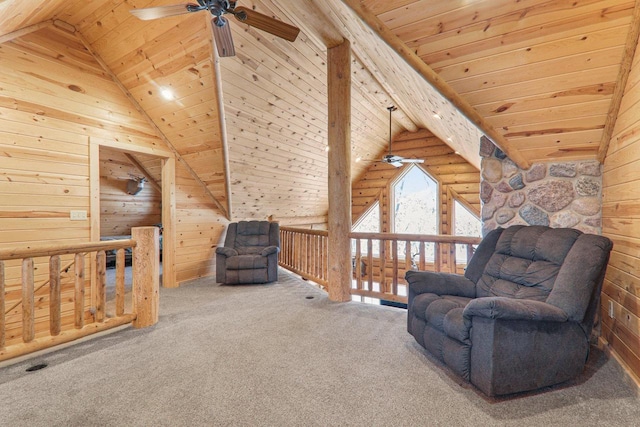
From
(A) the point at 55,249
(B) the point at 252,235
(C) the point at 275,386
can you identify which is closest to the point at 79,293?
(A) the point at 55,249

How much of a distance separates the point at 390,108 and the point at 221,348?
17.6ft

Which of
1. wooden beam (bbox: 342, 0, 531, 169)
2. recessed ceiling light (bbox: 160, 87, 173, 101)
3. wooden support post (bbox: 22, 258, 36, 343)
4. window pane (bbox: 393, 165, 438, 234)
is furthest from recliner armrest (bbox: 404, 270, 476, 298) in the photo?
window pane (bbox: 393, 165, 438, 234)

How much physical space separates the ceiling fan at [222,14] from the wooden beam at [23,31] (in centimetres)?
196

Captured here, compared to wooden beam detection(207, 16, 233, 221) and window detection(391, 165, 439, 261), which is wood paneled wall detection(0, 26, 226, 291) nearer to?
wooden beam detection(207, 16, 233, 221)

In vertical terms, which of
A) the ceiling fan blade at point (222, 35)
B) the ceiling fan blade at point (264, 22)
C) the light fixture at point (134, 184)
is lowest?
the light fixture at point (134, 184)

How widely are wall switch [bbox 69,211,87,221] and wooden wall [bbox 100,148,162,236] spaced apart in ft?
6.92

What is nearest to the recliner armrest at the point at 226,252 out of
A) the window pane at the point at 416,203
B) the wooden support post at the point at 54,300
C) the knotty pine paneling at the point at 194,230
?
the knotty pine paneling at the point at 194,230

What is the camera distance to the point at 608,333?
7.09 feet

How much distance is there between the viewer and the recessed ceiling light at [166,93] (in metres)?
3.49

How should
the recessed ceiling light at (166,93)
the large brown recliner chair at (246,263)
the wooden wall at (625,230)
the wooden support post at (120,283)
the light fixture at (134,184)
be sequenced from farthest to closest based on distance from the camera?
the light fixture at (134,184), the large brown recliner chair at (246,263), the recessed ceiling light at (166,93), the wooden support post at (120,283), the wooden wall at (625,230)

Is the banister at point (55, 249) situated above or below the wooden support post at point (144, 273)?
above

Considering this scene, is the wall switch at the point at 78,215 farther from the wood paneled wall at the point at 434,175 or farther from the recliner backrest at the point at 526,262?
the wood paneled wall at the point at 434,175

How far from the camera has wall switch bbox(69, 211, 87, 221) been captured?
331 cm

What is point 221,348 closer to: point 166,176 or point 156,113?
point 166,176
